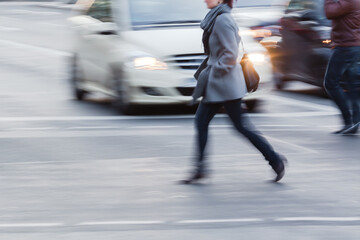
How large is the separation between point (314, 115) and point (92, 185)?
4.97 m

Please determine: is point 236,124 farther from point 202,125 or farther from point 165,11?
point 165,11

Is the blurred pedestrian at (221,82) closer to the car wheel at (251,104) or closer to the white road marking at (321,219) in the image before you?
the white road marking at (321,219)

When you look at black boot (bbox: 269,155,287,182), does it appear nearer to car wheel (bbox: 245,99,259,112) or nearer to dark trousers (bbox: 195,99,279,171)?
dark trousers (bbox: 195,99,279,171)

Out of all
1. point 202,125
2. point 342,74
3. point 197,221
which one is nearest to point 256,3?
point 342,74

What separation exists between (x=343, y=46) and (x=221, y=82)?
3072 mm

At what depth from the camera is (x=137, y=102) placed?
11422 millimetres

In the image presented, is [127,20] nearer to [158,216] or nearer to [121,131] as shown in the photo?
[121,131]

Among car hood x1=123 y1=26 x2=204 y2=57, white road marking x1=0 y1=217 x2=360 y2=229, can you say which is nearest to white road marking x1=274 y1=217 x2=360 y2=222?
white road marking x1=0 y1=217 x2=360 y2=229

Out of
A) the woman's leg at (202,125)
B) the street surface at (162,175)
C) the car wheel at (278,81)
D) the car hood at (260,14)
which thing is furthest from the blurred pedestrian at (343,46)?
the car hood at (260,14)

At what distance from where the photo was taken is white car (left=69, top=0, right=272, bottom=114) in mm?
11281

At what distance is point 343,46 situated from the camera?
9.97 meters

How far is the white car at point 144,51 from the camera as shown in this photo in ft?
37.0

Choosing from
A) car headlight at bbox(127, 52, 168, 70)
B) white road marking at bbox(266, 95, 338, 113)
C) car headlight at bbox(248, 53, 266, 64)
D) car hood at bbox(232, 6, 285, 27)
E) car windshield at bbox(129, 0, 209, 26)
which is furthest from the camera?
car hood at bbox(232, 6, 285, 27)

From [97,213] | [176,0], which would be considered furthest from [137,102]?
[97,213]
